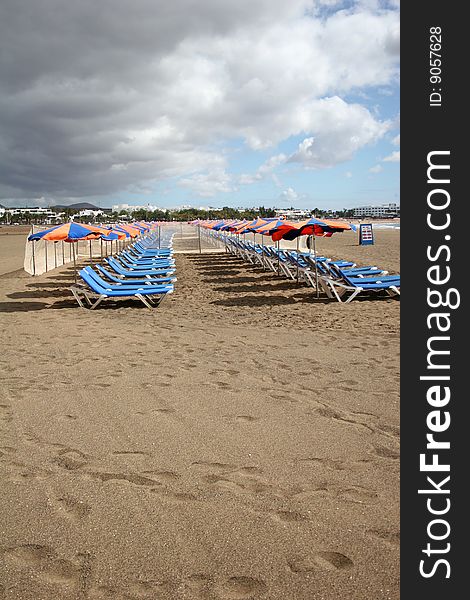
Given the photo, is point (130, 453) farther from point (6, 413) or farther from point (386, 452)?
point (386, 452)

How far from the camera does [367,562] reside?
2.21 meters

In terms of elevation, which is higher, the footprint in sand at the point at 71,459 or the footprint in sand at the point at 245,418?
the footprint in sand at the point at 245,418

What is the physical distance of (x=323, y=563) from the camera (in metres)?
2.20

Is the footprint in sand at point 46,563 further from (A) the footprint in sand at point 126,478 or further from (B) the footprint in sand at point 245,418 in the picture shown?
(B) the footprint in sand at point 245,418

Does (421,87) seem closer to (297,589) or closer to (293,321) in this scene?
(297,589)

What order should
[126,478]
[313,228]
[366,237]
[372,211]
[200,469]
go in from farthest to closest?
[372,211], [366,237], [313,228], [200,469], [126,478]

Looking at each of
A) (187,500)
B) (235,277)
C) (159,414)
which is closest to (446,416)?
(187,500)

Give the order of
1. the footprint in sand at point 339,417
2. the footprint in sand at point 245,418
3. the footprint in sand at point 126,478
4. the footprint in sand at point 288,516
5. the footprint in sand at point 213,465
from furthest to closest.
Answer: the footprint in sand at point 245,418
the footprint in sand at point 339,417
the footprint in sand at point 213,465
the footprint in sand at point 126,478
the footprint in sand at point 288,516

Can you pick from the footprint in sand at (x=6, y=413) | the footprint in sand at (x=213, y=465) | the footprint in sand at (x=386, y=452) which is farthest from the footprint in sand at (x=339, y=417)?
the footprint in sand at (x=6, y=413)

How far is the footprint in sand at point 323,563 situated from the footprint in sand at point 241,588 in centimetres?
17

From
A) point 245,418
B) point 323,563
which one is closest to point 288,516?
point 323,563

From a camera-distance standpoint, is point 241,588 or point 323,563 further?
point 323,563

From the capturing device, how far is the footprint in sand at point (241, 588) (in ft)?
6.67

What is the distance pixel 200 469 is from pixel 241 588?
1.02 meters
